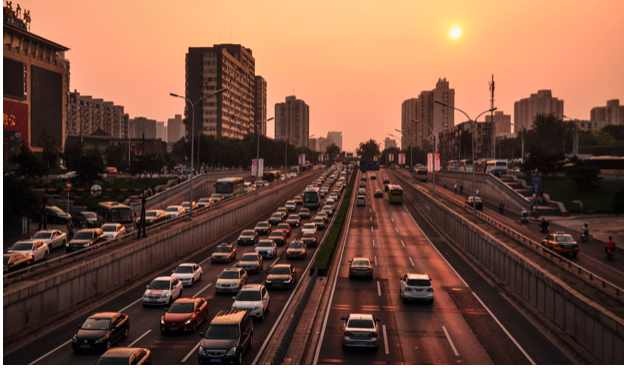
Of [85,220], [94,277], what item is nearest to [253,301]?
[94,277]

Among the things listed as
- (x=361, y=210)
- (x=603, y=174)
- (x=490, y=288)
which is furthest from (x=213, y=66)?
(x=490, y=288)

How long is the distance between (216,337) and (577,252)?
98.5ft

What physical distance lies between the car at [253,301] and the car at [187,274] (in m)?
7.18

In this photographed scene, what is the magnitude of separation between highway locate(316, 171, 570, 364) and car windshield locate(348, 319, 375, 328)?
936mm

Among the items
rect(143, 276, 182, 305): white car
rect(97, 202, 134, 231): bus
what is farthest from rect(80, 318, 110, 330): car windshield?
rect(97, 202, 134, 231): bus

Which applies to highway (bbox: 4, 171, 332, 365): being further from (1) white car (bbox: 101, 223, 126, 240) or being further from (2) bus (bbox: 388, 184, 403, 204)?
(2) bus (bbox: 388, 184, 403, 204)

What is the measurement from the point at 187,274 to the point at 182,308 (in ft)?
28.4

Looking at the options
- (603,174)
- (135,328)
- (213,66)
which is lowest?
(135,328)

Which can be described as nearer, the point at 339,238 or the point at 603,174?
the point at 339,238

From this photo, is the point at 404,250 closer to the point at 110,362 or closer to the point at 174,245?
the point at 174,245

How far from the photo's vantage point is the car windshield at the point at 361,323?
18.5 m

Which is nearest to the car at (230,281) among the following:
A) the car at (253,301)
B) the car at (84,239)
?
the car at (253,301)

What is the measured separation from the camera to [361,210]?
238ft

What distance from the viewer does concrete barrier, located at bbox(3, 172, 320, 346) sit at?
20.4 metres
